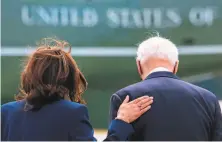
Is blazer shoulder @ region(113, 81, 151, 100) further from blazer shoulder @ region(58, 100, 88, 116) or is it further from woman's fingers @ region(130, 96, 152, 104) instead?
blazer shoulder @ region(58, 100, 88, 116)

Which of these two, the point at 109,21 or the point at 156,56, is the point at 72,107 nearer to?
the point at 156,56


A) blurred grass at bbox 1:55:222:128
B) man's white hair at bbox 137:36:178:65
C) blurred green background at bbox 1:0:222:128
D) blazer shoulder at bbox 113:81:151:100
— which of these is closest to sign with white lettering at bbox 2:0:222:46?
blurred green background at bbox 1:0:222:128

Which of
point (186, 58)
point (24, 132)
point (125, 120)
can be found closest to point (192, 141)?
point (125, 120)

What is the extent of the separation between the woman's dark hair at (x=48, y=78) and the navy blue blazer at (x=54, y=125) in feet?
0.13

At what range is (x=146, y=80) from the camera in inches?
88.2

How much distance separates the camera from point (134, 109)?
2133 mm

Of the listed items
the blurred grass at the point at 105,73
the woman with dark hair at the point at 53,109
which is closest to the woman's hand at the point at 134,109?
the woman with dark hair at the point at 53,109

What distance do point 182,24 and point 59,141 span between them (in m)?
2.07

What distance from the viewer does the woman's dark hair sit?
6.79 ft

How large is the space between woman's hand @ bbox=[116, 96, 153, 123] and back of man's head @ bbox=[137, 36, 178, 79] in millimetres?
185

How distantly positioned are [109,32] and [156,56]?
1667 mm

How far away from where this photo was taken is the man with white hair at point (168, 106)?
7.03ft

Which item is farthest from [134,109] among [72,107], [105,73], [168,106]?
[105,73]

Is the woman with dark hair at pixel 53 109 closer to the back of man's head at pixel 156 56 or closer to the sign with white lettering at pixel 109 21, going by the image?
the back of man's head at pixel 156 56
